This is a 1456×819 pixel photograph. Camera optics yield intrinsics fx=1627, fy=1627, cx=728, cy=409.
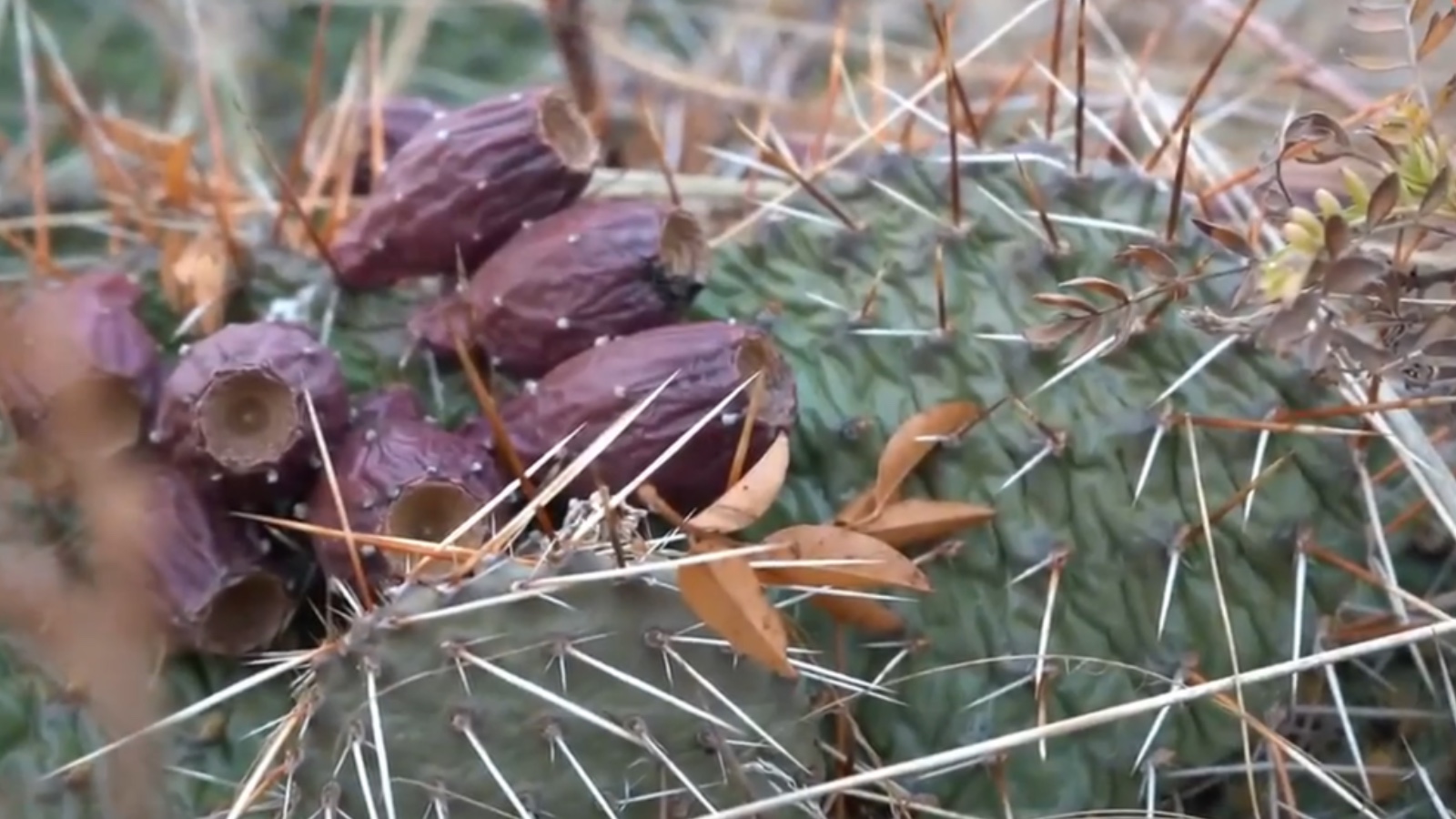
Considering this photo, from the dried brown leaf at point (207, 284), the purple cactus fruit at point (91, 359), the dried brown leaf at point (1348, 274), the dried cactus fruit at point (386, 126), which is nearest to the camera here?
the dried brown leaf at point (1348, 274)

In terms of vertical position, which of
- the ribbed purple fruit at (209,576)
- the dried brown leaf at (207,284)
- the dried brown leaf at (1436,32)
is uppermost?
the dried brown leaf at (1436,32)

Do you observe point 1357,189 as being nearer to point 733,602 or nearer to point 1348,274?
point 1348,274

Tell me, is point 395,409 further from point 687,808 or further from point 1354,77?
point 1354,77

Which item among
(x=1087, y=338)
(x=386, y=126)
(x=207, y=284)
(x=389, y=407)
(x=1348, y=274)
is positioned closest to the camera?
(x=1348, y=274)

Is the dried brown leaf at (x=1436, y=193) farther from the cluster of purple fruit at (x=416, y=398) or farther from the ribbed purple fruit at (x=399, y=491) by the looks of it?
the ribbed purple fruit at (x=399, y=491)

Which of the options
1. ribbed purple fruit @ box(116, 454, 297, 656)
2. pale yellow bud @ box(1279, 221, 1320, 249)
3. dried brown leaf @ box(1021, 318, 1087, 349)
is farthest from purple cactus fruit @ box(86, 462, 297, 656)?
pale yellow bud @ box(1279, 221, 1320, 249)

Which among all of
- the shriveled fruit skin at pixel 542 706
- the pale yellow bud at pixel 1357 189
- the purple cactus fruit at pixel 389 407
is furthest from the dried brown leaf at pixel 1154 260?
the purple cactus fruit at pixel 389 407

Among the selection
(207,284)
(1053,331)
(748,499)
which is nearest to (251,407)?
(207,284)

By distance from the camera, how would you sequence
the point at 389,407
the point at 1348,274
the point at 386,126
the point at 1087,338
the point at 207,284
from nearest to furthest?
the point at 1348,274 < the point at 1087,338 < the point at 389,407 < the point at 207,284 < the point at 386,126

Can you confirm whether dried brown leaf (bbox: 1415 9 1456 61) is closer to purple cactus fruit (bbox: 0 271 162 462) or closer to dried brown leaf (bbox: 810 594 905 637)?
dried brown leaf (bbox: 810 594 905 637)
